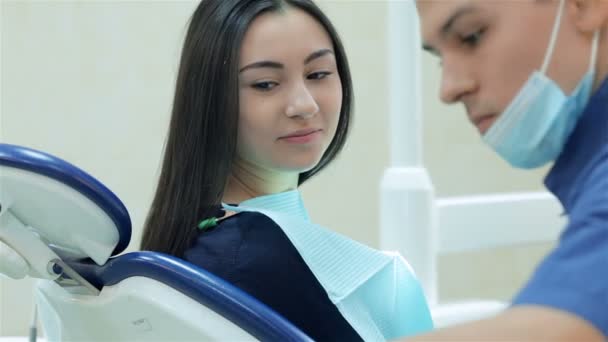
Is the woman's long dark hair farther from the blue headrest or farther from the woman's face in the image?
the blue headrest

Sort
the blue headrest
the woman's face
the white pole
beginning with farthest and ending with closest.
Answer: the white pole, the woman's face, the blue headrest

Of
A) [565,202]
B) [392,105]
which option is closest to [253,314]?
[565,202]

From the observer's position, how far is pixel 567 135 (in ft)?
2.56

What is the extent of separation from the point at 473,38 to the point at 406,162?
4.56ft

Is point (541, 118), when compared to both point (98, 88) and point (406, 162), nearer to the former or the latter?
point (406, 162)

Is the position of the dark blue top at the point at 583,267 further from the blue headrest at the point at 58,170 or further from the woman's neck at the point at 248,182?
the woman's neck at the point at 248,182


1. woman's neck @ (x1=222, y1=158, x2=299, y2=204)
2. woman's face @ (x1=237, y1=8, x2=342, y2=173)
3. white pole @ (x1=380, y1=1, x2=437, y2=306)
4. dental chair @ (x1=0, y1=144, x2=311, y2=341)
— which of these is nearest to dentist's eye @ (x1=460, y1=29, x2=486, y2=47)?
dental chair @ (x1=0, y1=144, x2=311, y2=341)

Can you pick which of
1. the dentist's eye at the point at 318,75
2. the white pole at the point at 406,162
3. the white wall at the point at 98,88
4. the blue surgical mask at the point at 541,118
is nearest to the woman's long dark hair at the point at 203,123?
the dentist's eye at the point at 318,75

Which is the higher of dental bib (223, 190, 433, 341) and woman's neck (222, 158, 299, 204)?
woman's neck (222, 158, 299, 204)

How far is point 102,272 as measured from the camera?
0.97m

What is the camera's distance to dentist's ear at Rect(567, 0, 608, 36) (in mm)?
734

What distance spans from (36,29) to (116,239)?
5.12 feet

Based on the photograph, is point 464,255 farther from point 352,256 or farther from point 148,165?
point 352,256

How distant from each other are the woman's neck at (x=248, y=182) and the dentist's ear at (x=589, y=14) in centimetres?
65
